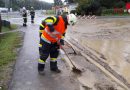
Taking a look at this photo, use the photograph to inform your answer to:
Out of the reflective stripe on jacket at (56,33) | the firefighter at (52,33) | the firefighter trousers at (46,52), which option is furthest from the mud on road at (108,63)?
the reflective stripe on jacket at (56,33)

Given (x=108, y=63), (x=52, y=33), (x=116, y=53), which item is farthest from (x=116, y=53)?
(x=52, y=33)

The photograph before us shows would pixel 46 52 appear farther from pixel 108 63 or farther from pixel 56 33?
pixel 108 63

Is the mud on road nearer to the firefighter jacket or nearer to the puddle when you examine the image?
the puddle

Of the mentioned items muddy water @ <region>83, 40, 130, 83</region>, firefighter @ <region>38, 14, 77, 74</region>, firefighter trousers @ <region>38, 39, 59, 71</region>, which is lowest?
muddy water @ <region>83, 40, 130, 83</region>

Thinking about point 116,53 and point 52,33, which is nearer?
point 52,33

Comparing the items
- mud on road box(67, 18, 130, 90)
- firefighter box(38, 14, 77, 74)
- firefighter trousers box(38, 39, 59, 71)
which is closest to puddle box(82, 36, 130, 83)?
mud on road box(67, 18, 130, 90)

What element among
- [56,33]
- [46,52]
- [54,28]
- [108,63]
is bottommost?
[108,63]

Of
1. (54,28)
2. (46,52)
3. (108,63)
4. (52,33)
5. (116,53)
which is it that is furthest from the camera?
(116,53)

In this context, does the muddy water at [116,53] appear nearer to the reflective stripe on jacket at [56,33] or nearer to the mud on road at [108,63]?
the mud on road at [108,63]

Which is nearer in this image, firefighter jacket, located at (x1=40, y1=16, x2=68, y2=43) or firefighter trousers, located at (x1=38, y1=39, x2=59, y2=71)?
firefighter jacket, located at (x1=40, y1=16, x2=68, y2=43)

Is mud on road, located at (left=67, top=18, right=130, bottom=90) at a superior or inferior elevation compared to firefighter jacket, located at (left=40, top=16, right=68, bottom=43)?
inferior

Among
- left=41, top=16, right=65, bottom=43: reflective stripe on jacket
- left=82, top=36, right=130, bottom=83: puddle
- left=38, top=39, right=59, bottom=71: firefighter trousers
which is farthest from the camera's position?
left=82, top=36, right=130, bottom=83: puddle

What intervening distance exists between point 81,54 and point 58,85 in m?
4.81

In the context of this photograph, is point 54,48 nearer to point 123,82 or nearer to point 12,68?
point 12,68
